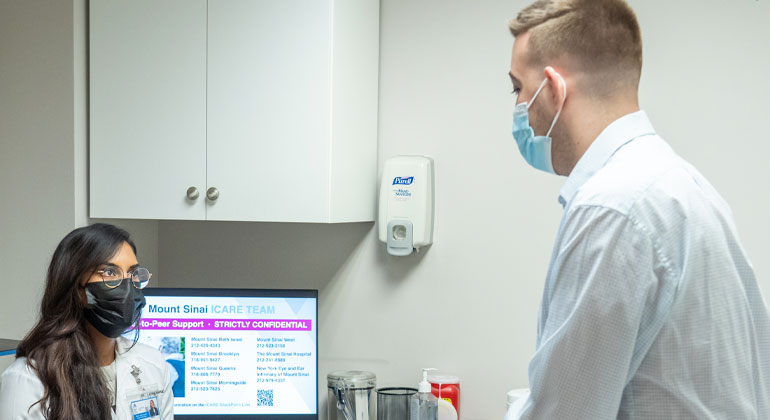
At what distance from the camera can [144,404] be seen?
1785 millimetres

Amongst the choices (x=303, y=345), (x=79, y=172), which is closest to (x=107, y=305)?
(x=79, y=172)

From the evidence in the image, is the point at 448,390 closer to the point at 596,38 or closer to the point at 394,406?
the point at 394,406

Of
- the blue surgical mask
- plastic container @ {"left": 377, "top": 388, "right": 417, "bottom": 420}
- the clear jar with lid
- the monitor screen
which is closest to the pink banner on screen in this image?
the monitor screen

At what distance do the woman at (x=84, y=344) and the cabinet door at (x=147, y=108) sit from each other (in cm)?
27

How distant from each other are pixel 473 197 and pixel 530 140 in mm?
1033

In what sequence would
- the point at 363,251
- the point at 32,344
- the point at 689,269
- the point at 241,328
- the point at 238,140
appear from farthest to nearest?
the point at 363,251 → the point at 241,328 → the point at 238,140 → the point at 32,344 → the point at 689,269

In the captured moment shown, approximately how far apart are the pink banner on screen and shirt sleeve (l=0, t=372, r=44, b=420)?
1.91 feet

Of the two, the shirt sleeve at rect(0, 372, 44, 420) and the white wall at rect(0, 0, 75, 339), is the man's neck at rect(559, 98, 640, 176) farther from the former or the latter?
the white wall at rect(0, 0, 75, 339)

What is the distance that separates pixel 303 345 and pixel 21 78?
113 cm

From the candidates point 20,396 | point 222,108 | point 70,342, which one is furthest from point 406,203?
→ point 20,396

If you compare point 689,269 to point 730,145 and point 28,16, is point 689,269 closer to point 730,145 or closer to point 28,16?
point 730,145

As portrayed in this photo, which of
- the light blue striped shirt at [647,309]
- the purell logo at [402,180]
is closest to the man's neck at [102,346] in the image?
the purell logo at [402,180]

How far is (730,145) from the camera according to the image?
2.04 m

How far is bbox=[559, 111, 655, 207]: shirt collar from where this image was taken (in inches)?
40.3
